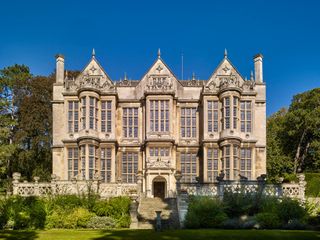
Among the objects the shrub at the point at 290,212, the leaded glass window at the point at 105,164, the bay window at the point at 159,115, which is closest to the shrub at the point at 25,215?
the leaded glass window at the point at 105,164

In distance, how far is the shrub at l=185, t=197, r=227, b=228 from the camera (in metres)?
25.3

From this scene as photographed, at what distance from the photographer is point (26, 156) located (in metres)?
46.1

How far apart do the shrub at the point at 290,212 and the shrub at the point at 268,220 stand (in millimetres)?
637

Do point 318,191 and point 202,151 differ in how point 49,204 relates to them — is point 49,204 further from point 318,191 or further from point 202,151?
point 318,191

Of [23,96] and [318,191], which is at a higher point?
[23,96]

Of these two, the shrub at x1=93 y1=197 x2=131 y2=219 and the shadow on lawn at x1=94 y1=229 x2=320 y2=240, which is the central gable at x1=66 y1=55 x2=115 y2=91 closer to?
the shrub at x1=93 y1=197 x2=131 y2=219

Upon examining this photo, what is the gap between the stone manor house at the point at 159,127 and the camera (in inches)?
1555

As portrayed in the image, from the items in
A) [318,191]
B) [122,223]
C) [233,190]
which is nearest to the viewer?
[122,223]

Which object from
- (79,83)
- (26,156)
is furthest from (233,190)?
(26,156)

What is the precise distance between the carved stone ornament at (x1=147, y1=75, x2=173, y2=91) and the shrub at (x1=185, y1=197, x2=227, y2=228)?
1580 centimetres

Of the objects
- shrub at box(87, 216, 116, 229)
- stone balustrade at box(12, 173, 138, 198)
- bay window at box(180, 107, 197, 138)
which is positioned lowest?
shrub at box(87, 216, 116, 229)

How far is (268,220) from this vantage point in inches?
990

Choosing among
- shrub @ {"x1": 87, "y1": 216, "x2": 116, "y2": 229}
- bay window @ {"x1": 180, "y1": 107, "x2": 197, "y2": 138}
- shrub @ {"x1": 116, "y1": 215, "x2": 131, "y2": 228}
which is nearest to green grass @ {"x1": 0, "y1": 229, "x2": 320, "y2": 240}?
shrub @ {"x1": 87, "y1": 216, "x2": 116, "y2": 229}

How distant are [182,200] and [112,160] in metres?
12.8
